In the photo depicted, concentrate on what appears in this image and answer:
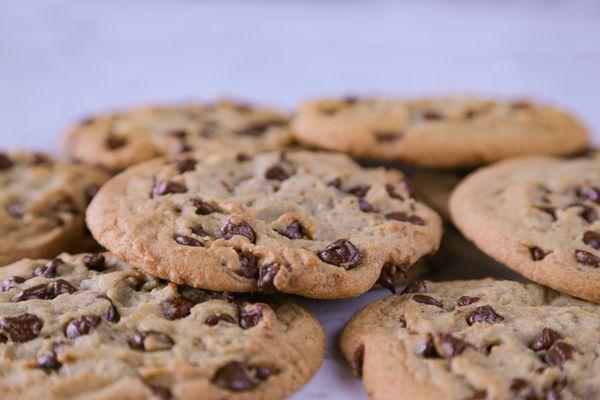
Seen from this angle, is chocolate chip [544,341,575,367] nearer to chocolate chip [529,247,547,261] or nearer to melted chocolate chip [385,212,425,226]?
chocolate chip [529,247,547,261]

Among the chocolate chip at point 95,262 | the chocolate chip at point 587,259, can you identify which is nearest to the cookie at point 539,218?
the chocolate chip at point 587,259

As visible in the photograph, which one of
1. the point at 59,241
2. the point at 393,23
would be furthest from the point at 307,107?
the point at 393,23

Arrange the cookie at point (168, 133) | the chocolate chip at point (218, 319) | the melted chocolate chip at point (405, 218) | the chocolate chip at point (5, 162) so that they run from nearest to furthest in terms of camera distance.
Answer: the chocolate chip at point (218, 319) < the melted chocolate chip at point (405, 218) < the chocolate chip at point (5, 162) < the cookie at point (168, 133)

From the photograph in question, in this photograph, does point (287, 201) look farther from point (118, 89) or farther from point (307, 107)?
point (118, 89)

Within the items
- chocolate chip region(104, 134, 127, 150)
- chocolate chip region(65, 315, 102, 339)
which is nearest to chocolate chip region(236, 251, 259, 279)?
chocolate chip region(65, 315, 102, 339)

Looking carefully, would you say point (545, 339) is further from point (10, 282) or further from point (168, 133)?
point (168, 133)

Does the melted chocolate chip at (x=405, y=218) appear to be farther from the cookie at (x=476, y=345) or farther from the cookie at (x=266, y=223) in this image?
the cookie at (x=476, y=345)
